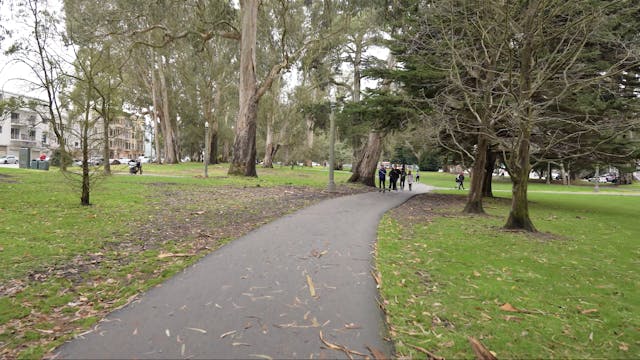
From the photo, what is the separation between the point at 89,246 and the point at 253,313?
4.41 m

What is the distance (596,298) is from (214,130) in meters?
44.3

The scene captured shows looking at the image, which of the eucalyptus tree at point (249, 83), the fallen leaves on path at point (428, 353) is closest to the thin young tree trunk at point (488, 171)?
the eucalyptus tree at point (249, 83)

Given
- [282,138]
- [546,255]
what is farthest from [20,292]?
[282,138]

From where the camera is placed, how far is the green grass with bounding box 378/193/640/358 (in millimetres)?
3730

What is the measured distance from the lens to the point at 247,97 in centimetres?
2238

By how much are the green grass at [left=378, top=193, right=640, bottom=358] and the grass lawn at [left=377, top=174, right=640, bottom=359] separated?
1 centimetres

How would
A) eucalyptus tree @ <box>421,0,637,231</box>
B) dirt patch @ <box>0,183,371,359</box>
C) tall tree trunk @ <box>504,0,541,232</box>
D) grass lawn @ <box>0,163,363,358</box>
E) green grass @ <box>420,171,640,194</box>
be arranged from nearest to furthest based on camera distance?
dirt patch @ <box>0,183,371,359</box>
grass lawn @ <box>0,163,363,358</box>
eucalyptus tree @ <box>421,0,637,231</box>
tall tree trunk @ <box>504,0,541,232</box>
green grass @ <box>420,171,640,194</box>

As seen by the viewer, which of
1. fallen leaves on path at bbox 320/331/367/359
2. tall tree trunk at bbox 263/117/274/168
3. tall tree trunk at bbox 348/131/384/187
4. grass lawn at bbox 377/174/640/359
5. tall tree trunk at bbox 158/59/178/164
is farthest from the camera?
tall tree trunk at bbox 263/117/274/168

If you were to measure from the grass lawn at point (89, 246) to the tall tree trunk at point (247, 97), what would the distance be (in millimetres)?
8914

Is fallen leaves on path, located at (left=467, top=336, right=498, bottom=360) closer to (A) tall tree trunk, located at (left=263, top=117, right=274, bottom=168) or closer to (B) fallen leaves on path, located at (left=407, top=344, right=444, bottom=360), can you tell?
(B) fallen leaves on path, located at (left=407, top=344, right=444, bottom=360)

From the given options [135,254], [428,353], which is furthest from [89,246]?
[428,353]

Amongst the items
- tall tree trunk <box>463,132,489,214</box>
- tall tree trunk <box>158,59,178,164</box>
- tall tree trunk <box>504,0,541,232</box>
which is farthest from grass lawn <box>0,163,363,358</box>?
tall tree trunk <box>158,59,178,164</box>

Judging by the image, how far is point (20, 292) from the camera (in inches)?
182

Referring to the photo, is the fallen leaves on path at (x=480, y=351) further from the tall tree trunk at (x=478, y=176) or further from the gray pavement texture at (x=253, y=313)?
the tall tree trunk at (x=478, y=176)
